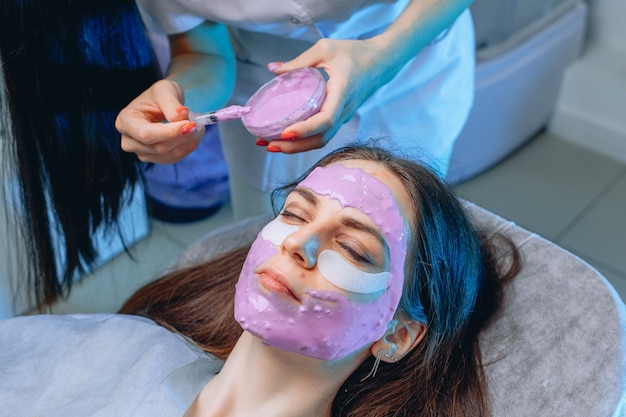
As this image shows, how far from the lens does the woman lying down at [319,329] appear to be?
981mm

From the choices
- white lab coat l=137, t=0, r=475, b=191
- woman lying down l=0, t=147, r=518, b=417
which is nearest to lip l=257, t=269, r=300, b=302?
woman lying down l=0, t=147, r=518, b=417

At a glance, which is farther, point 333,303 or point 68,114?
point 68,114

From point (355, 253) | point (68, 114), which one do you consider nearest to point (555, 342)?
point (355, 253)

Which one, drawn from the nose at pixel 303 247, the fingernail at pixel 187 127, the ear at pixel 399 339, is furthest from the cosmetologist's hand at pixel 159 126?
the ear at pixel 399 339

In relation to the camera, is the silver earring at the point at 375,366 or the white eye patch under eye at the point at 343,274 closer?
the white eye patch under eye at the point at 343,274

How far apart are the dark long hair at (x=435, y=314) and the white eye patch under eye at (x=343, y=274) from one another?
0.38 ft

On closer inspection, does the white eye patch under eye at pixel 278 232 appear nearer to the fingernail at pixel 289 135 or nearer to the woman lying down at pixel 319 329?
the woman lying down at pixel 319 329

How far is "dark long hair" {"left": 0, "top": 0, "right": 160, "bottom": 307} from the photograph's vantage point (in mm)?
1069

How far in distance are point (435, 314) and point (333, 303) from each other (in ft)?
0.82

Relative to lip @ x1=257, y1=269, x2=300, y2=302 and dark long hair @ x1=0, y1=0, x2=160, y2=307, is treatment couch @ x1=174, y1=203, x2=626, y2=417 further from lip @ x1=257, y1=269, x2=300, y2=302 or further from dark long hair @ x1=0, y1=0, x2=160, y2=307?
dark long hair @ x1=0, y1=0, x2=160, y2=307

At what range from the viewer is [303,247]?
96cm

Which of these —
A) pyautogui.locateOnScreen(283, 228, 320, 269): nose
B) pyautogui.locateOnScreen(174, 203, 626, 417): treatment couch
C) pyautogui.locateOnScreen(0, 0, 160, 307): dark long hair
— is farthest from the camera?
pyautogui.locateOnScreen(174, 203, 626, 417): treatment couch

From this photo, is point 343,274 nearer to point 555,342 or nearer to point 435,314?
point 435,314

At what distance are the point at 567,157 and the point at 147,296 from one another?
168 centimetres
